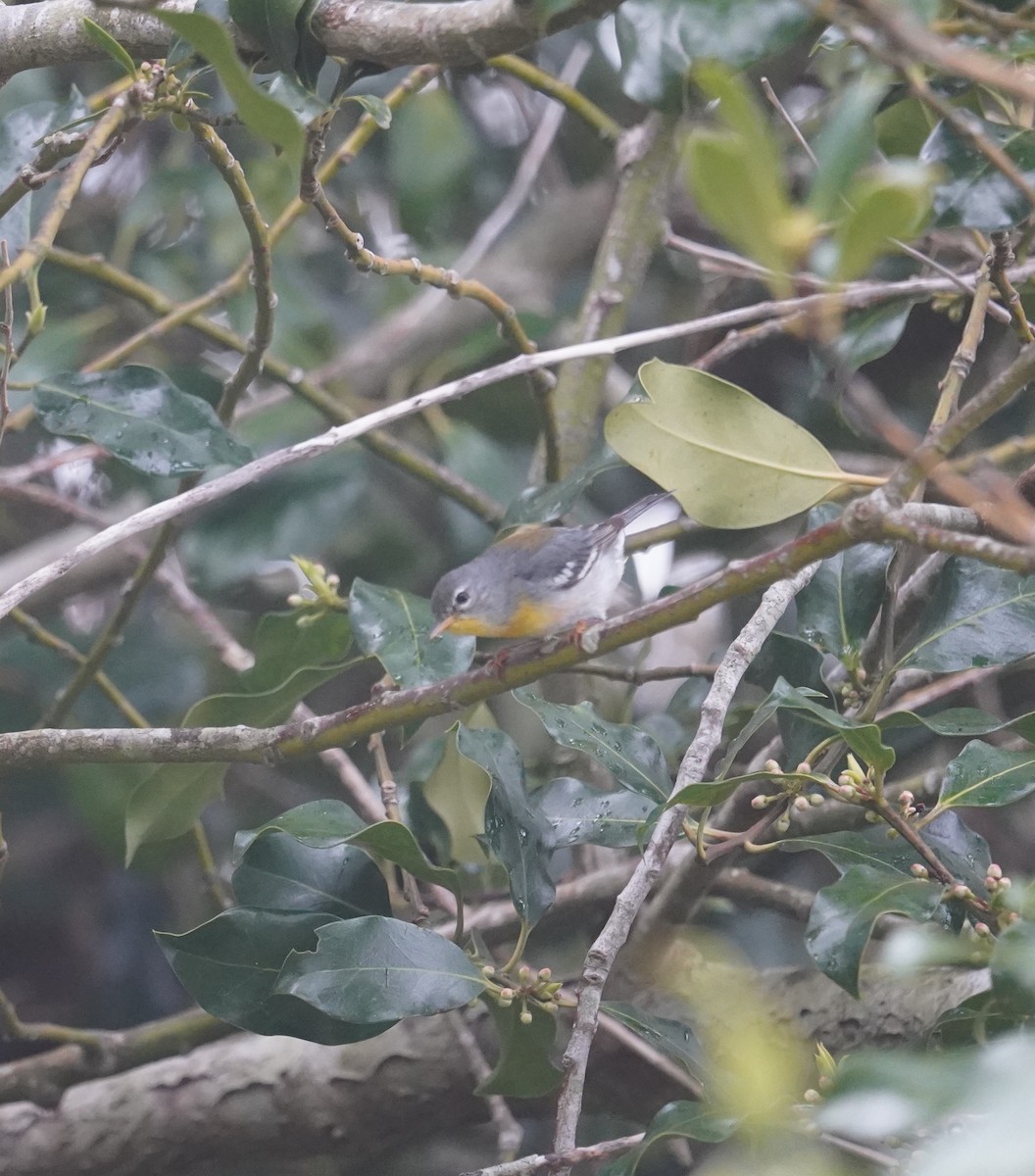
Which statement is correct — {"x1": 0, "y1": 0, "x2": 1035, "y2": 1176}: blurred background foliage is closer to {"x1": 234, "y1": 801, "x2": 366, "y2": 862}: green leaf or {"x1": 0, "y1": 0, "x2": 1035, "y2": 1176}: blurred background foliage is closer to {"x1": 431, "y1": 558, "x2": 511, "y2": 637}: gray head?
{"x1": 431, "y1": 558, "x2": 511, "y2": 637}: gray head

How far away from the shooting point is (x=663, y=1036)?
3.96 feet

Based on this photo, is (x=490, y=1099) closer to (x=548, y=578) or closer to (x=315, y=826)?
(x=315, y=826)

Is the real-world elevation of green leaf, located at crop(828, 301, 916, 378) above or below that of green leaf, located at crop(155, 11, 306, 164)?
below

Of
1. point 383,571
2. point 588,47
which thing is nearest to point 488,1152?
point 383,571

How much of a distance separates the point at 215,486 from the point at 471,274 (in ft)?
6.10

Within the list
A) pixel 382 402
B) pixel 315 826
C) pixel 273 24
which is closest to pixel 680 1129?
pixel 315 826

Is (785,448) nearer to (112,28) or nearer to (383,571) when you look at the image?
(112,28)

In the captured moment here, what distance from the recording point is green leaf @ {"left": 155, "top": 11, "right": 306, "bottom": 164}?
2.94 feet

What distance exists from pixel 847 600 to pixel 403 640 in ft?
1.90

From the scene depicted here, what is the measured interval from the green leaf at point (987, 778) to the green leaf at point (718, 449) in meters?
0.34

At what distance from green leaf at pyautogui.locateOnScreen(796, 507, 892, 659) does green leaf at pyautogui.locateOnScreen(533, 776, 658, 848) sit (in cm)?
32

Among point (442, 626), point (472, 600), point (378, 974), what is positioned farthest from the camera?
point (472, 600)

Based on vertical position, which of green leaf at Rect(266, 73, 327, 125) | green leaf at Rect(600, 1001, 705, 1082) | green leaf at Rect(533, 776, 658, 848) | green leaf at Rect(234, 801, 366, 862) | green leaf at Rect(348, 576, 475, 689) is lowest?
green leaf at Rect(600, 1001, 705, 1082)

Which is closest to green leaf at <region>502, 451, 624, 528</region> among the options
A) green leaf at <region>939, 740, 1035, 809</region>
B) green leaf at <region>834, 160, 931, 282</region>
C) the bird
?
the bird
